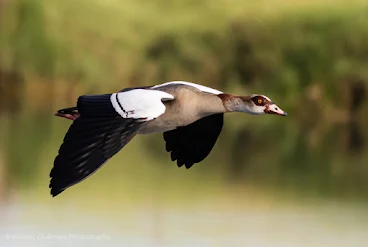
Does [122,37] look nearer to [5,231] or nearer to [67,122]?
[67,122]

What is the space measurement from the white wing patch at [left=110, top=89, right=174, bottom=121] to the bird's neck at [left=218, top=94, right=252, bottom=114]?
581 millimetres

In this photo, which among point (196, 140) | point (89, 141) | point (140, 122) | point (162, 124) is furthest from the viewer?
point (196, 140)

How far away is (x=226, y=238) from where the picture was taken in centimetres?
938

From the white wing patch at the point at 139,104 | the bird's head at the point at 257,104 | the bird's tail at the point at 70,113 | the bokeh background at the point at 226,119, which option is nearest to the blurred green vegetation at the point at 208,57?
the bokeh background at the point at 226,119

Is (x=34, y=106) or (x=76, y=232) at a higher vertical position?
(x=34, y=106)

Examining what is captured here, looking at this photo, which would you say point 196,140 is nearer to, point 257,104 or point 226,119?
point 257,104

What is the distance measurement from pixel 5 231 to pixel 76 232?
59cm

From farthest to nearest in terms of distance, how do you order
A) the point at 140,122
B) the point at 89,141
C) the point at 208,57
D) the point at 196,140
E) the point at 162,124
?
the point at 208,57 → the point at 196,140 → the point at 162,124 → the point at 140,122 → the point at 89,141

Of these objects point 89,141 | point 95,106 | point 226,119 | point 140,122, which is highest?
point 226,119

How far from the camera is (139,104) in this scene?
690 centimetres

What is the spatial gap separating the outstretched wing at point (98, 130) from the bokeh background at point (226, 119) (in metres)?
2.61

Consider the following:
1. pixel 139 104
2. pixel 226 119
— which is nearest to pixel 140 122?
pixel 139 104

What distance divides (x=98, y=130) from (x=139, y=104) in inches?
13.5

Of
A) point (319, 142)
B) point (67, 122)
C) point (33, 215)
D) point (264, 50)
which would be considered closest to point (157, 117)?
point (33, 215)
